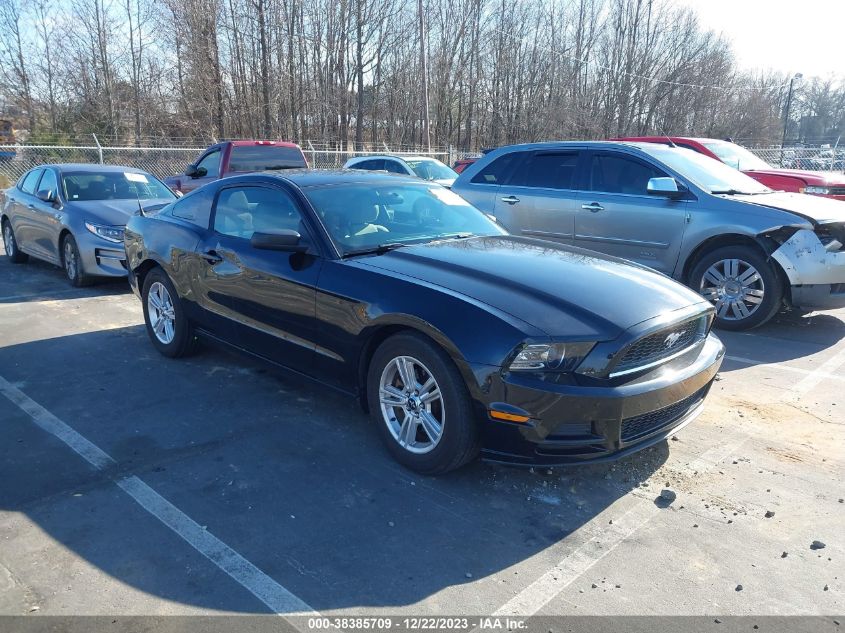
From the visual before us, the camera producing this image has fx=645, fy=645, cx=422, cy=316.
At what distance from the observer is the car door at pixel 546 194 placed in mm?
7641

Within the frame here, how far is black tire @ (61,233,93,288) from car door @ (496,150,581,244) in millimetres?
5484

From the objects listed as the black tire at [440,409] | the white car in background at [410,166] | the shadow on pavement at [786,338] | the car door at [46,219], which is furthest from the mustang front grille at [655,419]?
the white car in background at [410,166]

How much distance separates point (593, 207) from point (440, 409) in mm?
4675

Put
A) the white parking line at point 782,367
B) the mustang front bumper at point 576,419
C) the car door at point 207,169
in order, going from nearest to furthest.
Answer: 1. the mustang front bumper at point 576,419
2. the white parking line at point 782,367
3. the car door at point 207,169

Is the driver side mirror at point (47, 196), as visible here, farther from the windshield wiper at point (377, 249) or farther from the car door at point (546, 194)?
the windshield wiper at point (377, 249)

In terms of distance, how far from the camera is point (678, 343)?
11.7 feet

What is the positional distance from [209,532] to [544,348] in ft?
5.97

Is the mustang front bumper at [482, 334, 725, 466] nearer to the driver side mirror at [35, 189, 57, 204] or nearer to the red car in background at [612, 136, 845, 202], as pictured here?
the red car in background at [612, 136, 845, 202]

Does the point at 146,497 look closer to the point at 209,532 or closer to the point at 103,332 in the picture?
the point at 209,532

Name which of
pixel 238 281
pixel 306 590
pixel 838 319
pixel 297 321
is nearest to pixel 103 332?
pixel 238 281

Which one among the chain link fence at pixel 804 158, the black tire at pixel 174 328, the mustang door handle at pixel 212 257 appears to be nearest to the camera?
the mustang door handle at pixel 212 257

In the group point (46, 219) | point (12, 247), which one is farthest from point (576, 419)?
point (12, 247)

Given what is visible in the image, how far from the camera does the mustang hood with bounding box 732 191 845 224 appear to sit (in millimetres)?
6262

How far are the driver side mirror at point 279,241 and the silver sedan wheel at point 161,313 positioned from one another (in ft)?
6.10
